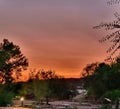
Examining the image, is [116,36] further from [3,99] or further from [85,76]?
[85,76]

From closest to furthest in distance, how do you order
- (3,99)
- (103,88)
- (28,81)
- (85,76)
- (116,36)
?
(116,36)
(3,99)
(103,88)
(28,81)
(85,76)

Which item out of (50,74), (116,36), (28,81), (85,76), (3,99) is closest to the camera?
(116,36)

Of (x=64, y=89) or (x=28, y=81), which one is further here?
(x=64, y=89)

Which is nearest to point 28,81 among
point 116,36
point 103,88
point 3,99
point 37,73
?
point 37,73

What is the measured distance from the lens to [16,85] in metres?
101

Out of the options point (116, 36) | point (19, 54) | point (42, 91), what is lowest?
point (116, 36)

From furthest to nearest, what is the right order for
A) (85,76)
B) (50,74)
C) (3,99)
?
(85,76) < (50,74) < (3,99)

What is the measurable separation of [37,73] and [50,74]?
16.9ft

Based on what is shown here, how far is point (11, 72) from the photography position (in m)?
90.7

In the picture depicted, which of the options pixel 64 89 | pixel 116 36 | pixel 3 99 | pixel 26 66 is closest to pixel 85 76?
pixel 64 89

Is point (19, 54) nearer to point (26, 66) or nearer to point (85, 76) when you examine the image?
point (26, 66)

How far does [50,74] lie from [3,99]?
147ft

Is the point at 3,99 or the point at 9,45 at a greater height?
the point at 9,45

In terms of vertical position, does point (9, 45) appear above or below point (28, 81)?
above
